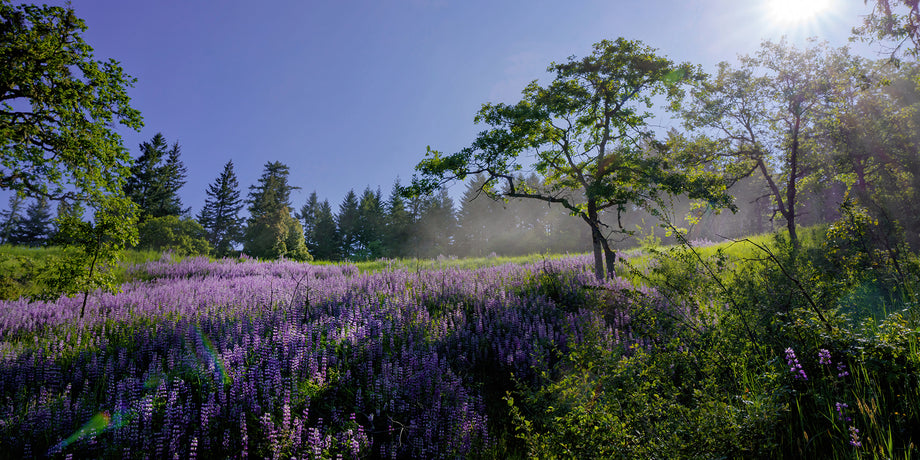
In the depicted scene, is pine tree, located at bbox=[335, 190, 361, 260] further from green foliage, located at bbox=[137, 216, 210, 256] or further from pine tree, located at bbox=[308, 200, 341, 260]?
green foliage, located at bbox=[137, 216, 210, 256]

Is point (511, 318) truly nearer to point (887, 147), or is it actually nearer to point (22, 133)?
point (22, 133)

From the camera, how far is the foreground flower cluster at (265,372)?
3.30 m

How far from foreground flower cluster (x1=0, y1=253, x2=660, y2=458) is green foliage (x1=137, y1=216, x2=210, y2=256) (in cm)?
2110

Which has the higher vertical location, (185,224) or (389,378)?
(185,224)

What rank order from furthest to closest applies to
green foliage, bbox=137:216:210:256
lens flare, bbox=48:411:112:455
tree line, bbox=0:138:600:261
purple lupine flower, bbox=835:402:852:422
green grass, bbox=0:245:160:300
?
tree line, bbox=0:138:600:261
green foliage, bbox=137:216:210:256
green grass, bbox=0:245:160:300
lens flare, bbox=48:411:112:455
purple lupine flower, bbox=835:402:852:422

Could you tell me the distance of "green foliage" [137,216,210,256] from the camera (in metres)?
26.3

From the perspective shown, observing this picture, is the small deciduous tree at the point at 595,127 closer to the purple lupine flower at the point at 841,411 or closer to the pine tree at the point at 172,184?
the purple lupine flower at the point at 841,411

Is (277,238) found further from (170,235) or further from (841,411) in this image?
(841,411)

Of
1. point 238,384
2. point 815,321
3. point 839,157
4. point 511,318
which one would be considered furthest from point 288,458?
point 839,157

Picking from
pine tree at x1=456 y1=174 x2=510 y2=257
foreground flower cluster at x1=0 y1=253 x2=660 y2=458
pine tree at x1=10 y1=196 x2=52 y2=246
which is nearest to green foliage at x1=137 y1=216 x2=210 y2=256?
foreground flower cluster at x1=0 y1=253 x2=660 y2=458

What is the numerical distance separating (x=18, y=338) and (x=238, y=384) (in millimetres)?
5425

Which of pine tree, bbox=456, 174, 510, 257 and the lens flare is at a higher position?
pine tree, bbox=456, 174, 510, 257

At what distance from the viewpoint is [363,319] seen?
6035 millimetres

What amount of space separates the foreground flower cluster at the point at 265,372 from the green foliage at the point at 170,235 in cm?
2110
